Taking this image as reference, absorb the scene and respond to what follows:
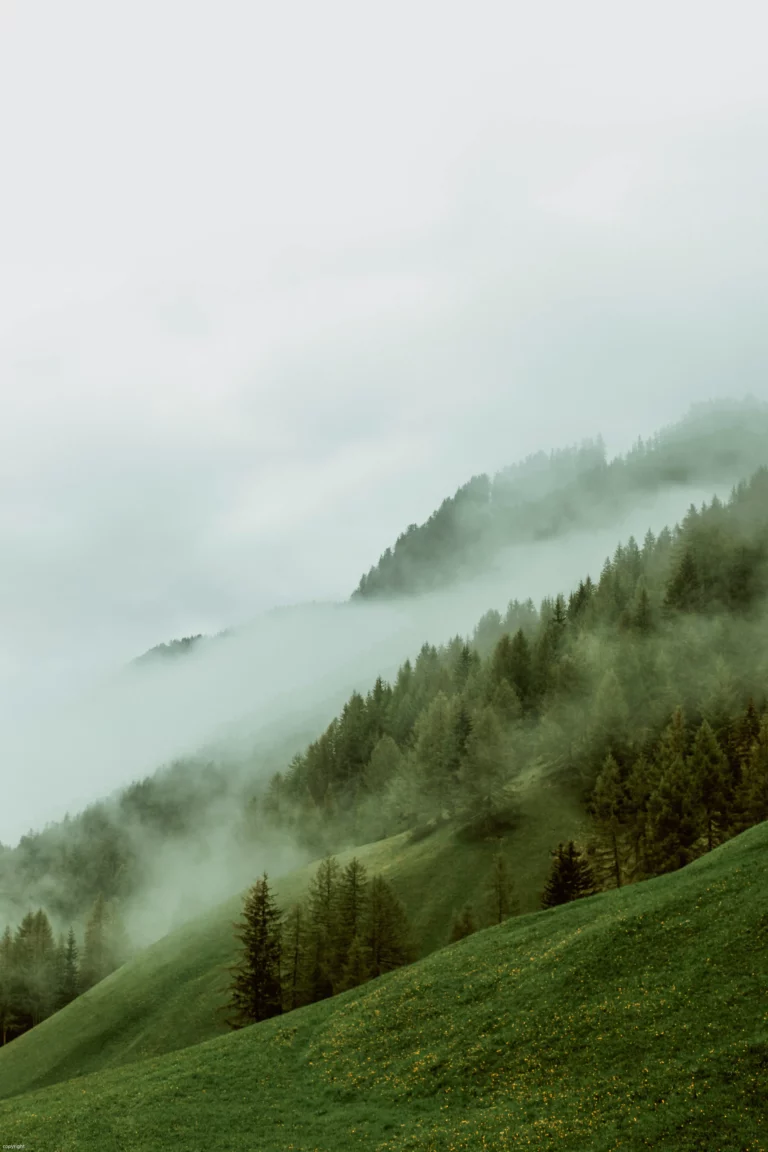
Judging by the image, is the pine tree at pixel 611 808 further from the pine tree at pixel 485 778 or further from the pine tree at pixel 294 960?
the pine tree at pixel 294 960

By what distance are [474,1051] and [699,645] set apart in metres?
97.6

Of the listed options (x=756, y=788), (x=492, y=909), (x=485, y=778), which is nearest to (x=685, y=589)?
(x=485, y=778)

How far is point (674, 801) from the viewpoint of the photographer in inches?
3034

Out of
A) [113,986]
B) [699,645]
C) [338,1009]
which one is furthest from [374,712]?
[338,1009]

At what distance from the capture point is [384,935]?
71.9m

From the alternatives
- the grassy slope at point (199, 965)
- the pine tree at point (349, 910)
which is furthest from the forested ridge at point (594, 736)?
the grassy slope at point (199, 965)

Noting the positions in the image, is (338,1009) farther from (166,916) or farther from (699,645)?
(166,916)

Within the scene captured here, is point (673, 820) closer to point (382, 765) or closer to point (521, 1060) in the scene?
point (521, 1060)

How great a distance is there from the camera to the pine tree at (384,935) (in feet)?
232

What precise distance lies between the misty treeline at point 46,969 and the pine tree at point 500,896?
6794cm

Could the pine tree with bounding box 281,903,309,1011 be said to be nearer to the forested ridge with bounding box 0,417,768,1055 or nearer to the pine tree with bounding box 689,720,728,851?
the forested ridge with bounding box 0,417,768,1055

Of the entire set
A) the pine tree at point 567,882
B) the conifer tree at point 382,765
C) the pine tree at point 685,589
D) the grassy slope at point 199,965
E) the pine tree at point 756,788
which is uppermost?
the pine tree at point 685,589

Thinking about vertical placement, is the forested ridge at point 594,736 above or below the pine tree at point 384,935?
above

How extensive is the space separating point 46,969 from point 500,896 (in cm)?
7788
